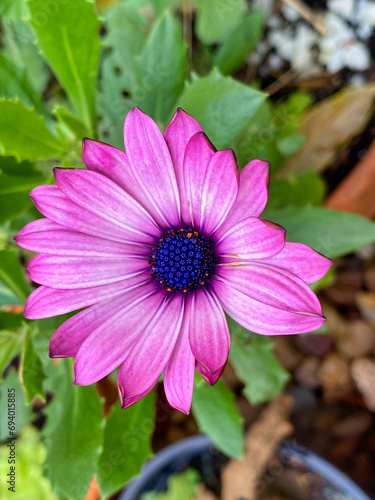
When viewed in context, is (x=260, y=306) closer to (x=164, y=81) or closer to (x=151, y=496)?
(x=164, y=81)

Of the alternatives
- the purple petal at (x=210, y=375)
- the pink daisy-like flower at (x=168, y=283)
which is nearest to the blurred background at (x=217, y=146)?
the pink daisy-like flower at (x=168, y=283)

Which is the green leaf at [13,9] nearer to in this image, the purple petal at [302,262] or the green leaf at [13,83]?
the green leaf at [13,83]

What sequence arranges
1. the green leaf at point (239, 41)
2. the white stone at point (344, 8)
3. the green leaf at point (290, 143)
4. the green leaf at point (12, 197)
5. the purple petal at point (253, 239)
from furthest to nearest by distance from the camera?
1. the white stone at point (344, 8)
2. the green leaf at point (239, 41)
3. the green leaf at point (290, 143)
4. the green leaf at point (12, 197)
5. the purple petal at point (253, 239)

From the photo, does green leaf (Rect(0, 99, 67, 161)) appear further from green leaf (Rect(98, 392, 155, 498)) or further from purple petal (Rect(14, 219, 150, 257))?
green leaf (Rect(98, 392, 155, 498))

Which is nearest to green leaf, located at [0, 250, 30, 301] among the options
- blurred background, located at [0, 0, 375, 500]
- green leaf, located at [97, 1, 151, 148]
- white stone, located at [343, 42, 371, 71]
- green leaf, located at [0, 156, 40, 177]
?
blurred background, located at [0, 0, 375, 500]

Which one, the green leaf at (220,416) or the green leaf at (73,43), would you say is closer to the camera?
the green leaf at (73,43)

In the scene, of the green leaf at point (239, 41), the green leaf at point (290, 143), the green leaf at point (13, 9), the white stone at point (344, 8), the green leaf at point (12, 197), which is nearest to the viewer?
the green leaf at point (12, 197)

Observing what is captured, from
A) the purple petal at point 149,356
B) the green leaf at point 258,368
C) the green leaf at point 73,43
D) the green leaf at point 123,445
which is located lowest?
the green leaf at point 258,368

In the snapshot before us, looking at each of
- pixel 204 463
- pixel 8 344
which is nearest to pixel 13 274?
pixel 8 344

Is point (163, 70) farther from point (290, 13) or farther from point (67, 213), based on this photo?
point (290, 13)
